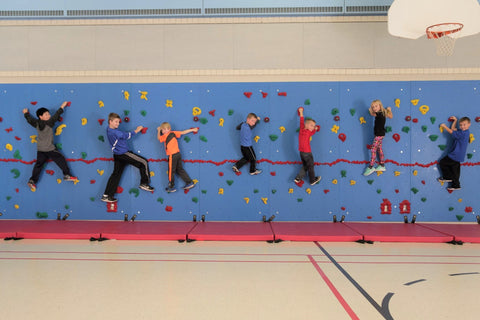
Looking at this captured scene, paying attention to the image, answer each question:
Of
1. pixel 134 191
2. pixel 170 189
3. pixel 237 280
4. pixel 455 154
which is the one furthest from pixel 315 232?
pixel 134 191

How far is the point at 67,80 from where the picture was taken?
18.2ft

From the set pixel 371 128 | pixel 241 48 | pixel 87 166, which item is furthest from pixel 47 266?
pixel 371 128

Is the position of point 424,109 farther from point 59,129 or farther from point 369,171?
point 59,129

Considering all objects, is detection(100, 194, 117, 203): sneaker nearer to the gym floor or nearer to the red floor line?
the gym floor

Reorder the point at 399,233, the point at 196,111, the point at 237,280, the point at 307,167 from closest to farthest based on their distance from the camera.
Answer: the point at 237,280 < the point at 399,233 < the point at 307,167 < the point at 196,111

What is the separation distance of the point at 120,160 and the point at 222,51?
2.68 m

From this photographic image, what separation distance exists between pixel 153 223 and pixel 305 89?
11.7ft

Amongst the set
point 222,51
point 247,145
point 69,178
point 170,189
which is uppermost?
point 222,51

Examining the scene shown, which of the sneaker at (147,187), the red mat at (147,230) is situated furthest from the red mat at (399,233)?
the sneaker at (147,187)

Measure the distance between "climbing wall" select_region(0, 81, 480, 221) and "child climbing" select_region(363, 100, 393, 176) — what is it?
0.43ft

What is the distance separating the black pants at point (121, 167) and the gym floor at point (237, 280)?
1.28m

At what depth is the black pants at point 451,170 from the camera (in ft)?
17.1

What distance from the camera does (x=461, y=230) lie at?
4.70 metres

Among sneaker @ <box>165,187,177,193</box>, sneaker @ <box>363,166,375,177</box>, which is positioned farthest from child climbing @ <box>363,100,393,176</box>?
sneaker @ <box>165,187,177,193</box>
